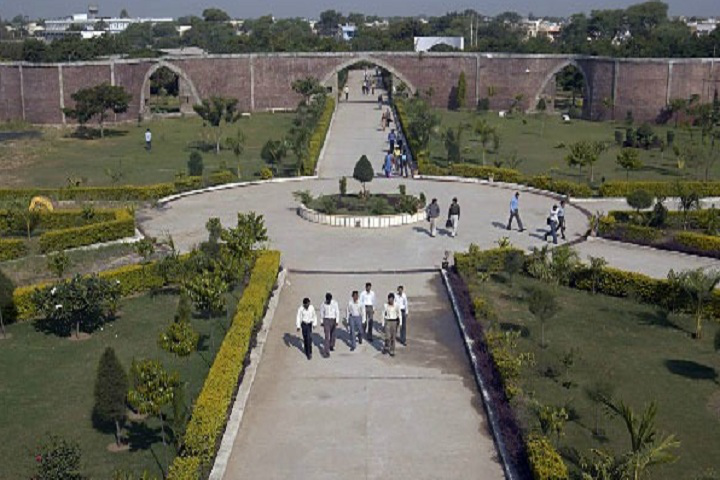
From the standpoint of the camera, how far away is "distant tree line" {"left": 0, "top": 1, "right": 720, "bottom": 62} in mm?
56906

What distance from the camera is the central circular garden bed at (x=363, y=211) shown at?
22141 millimetres

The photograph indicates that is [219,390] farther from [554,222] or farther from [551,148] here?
[551,148]

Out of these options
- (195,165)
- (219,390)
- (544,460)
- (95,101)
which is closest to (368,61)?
(95,101)

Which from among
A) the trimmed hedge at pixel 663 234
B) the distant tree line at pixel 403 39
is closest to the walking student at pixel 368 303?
the trimmed hedge at pixel 663 234

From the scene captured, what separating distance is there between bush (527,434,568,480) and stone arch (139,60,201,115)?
3989cm

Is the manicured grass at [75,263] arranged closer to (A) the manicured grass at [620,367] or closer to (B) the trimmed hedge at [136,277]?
(B) the trimmed hedge at [136,277]

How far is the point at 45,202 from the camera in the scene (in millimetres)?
23234

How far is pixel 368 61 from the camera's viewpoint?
52406mm

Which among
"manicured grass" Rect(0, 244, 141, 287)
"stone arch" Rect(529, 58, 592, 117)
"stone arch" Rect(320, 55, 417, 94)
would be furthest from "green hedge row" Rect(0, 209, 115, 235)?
"stone arch" Rect(529, 58, 592, 117)

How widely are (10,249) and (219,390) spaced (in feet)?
33.0

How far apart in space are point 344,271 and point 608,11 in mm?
120701

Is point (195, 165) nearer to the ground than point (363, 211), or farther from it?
farther from it

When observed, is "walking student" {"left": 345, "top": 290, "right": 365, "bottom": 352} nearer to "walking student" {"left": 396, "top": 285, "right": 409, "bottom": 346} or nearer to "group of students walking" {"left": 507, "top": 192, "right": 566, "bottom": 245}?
"walking student" {"left": 396, "top": 285, "right": 409, "bottom": 346}

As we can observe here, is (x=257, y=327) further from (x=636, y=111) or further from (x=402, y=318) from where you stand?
(x=636, y=111)
